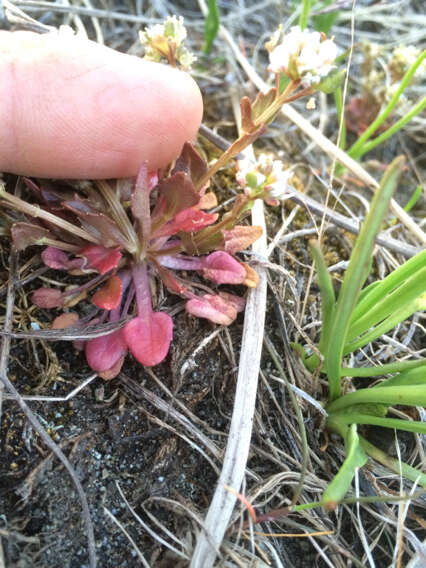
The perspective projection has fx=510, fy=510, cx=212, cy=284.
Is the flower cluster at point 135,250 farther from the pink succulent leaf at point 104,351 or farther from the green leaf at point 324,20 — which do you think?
the green leaf at point 324,20

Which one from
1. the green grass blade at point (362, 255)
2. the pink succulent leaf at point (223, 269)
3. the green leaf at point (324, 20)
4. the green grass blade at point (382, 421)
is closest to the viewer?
the green grass blade at point (362, 255)

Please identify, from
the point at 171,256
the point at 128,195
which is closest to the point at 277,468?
the point at 171,256

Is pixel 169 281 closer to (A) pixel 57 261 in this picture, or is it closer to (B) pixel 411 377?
(A) pixel 57 261

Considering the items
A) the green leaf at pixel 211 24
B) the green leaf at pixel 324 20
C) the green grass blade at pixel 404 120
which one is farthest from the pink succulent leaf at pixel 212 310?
the green leaf at pixel 324 20

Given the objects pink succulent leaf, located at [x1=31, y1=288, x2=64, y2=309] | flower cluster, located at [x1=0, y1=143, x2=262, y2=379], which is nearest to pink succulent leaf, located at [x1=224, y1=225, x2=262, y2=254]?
flower cluster, located at [x1=0, y1=143, x2=262, y2=379]

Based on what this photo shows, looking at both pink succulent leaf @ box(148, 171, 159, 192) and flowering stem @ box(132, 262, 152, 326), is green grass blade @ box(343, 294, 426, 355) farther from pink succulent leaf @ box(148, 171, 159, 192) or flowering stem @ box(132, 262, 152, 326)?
pink succulent leaf @ box(148, 171, 159, 192)

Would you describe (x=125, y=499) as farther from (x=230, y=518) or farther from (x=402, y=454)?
(x=402, y=454)

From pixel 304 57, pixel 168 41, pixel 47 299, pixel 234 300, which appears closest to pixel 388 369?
pixel 234 300
